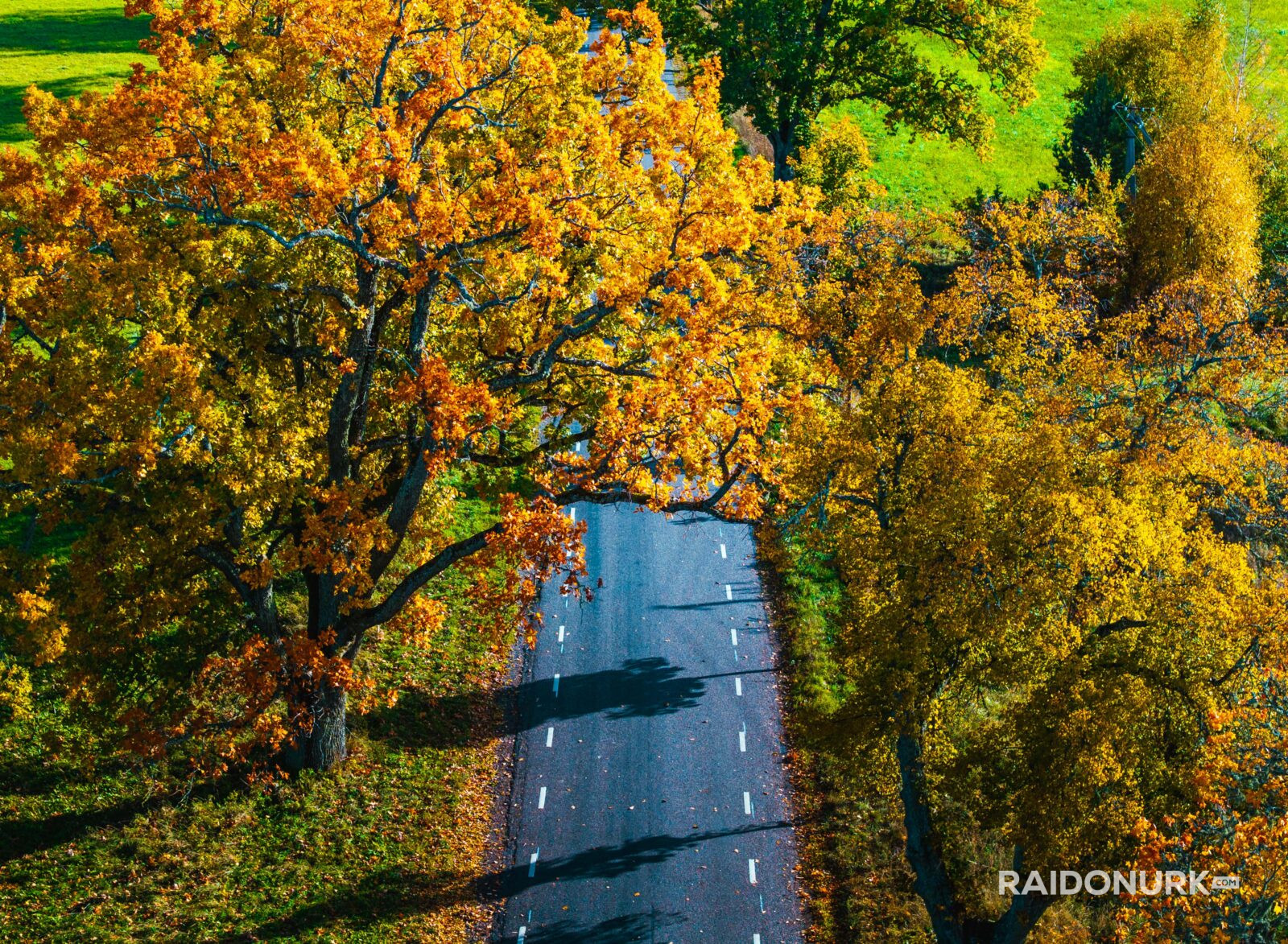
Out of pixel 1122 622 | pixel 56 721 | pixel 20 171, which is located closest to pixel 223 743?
pixel 56 721

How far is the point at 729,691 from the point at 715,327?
11.0 meters

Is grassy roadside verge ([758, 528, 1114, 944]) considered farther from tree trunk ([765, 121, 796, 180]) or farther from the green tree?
tree trunk ([765, 121, 796, 180])

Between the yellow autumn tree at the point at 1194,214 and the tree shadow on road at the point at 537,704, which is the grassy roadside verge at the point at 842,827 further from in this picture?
the yellow autumn tree at the point at 1194,214

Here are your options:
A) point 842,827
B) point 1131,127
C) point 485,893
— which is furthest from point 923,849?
point 1131,127

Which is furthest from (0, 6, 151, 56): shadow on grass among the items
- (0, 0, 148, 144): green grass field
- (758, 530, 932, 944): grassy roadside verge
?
(758, 530, 932, 944): grassy roadside verge

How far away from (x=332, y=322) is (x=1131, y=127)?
41.5 meters

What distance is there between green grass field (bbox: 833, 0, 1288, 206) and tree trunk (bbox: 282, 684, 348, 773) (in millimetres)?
32415

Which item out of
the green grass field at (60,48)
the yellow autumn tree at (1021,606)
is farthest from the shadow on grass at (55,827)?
the green grass field at (60,48)

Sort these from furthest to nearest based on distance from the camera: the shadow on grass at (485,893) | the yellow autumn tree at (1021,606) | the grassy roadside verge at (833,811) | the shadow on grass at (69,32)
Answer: the shadow on grass at (69,32), the grassy roadside verge at (833,811), the shadow on grass at (485,893), the yellow autumn tree at (1021,606)

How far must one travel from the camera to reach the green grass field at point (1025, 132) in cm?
5525

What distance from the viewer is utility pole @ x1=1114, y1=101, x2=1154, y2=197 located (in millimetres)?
47562

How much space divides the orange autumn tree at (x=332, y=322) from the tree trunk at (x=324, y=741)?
96 centimetres

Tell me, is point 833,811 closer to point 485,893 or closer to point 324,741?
point 485,893

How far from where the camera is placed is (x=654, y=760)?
24922mm
